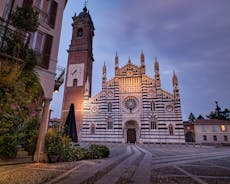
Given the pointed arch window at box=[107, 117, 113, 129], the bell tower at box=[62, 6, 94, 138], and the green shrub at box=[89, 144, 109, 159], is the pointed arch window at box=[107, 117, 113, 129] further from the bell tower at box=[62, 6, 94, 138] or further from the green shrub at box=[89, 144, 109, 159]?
the green shrub at box=[89, 144, 109, 159]

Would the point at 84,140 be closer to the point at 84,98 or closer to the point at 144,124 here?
the point at 84,98

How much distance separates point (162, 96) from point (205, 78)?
11114 cm

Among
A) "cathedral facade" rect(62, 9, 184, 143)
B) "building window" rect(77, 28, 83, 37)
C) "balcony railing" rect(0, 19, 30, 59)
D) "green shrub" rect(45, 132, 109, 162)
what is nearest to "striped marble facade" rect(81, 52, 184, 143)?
"cathedral facade" rect(62, 9, 184, 143)

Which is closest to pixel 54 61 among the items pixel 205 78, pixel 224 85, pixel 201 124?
pixel 201 124

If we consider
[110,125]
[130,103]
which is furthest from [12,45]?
[130,103]

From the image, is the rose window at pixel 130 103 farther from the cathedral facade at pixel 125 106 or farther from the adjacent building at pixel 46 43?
the adjacent building at pixel 46 43

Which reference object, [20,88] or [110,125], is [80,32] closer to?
[110,125]

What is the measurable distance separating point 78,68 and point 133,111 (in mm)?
14735

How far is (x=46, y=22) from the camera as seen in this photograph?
835 cm

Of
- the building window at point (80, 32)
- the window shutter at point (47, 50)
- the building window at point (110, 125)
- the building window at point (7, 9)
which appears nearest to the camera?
the building window at point (7, 9)

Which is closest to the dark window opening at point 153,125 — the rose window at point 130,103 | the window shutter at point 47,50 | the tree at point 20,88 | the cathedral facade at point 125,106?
the cathedral facade at point 125,106

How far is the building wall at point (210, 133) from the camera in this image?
36000 millimetres

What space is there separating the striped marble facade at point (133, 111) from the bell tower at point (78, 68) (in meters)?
1.62

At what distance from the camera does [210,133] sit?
1441 inches
